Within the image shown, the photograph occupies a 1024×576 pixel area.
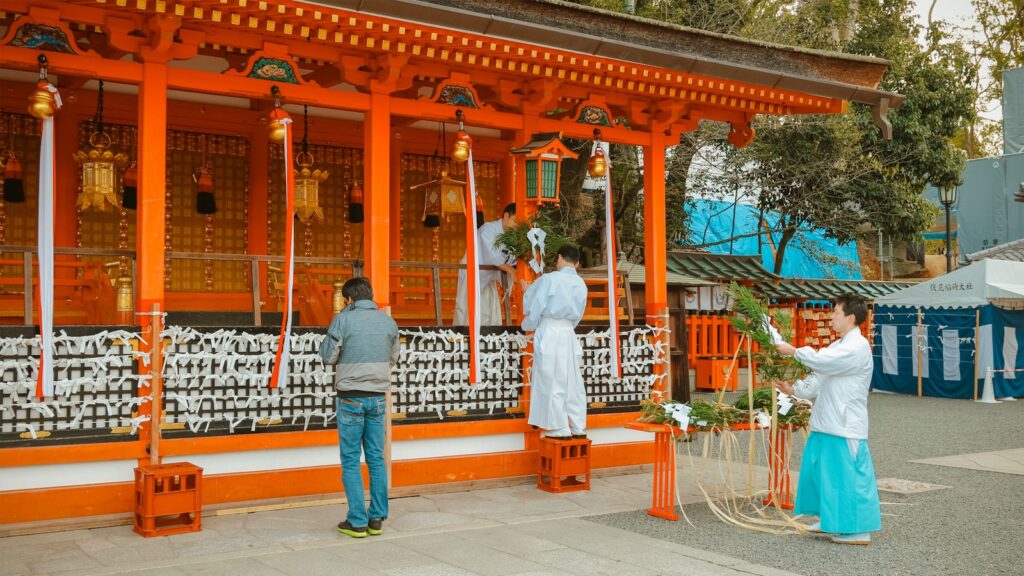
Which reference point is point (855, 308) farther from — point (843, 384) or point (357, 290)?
point (357, 290)

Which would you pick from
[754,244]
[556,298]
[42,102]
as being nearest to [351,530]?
[556,298]

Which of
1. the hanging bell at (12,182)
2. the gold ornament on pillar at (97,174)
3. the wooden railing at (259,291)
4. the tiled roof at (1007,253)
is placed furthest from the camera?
the tiled roof at (1007,253)

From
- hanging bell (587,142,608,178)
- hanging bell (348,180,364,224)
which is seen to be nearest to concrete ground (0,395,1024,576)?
hanging bell (587,142,608,178)

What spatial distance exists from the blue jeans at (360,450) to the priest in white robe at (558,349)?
2.18 metres

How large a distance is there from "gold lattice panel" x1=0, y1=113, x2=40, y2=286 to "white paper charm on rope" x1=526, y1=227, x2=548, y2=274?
4.96m

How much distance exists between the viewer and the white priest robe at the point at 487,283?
9438 mm

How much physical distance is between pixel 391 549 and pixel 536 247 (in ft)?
11.6

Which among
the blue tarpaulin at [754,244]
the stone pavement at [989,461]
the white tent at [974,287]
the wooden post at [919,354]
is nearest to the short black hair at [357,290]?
the stone pavement at [989,461]

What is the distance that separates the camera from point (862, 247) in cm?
2855

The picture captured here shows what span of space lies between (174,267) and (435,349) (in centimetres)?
348

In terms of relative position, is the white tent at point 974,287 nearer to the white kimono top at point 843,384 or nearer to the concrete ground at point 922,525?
the concrete ground at point 922,525

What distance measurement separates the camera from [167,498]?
625 cm

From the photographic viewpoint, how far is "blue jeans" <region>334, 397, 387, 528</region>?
6.26m

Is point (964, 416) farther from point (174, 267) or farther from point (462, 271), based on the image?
point (174, 267)
